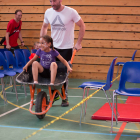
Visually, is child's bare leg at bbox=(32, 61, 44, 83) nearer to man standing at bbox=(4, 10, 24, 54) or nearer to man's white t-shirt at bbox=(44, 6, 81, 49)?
man's white t-shirt at bbox=(44, 6, 81, 49)

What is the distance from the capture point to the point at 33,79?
11.4ft

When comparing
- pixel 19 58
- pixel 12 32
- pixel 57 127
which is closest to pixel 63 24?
pixel 57 127

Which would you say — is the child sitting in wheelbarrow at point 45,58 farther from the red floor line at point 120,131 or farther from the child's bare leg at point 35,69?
the red floor line at point 120,131

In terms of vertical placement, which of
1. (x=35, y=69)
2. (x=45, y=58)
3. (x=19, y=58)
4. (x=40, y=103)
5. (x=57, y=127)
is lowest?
(x=57, y=127)

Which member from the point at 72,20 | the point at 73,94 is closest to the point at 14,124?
the point at 72,20

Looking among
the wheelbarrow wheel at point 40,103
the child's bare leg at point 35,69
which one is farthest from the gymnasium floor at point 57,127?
the child's bare leg at point 35,69

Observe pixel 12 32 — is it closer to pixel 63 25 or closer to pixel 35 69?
pixel 63 25

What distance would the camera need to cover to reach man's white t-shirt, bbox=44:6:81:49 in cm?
379

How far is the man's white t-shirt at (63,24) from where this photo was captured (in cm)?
379

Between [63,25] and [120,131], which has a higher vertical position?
[63,25]

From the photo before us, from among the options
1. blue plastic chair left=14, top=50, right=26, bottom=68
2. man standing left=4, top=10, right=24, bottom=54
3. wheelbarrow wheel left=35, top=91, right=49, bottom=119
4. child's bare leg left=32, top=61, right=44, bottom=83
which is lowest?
wheelbarrow wheel left=35, top=91, right=49, bottom=119

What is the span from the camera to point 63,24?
3.82 metres

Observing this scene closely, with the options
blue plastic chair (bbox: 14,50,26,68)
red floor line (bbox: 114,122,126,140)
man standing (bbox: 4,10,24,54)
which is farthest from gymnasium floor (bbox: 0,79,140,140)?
man standing (bbox: 4,10,24,54)

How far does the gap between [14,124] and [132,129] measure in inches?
58.9
